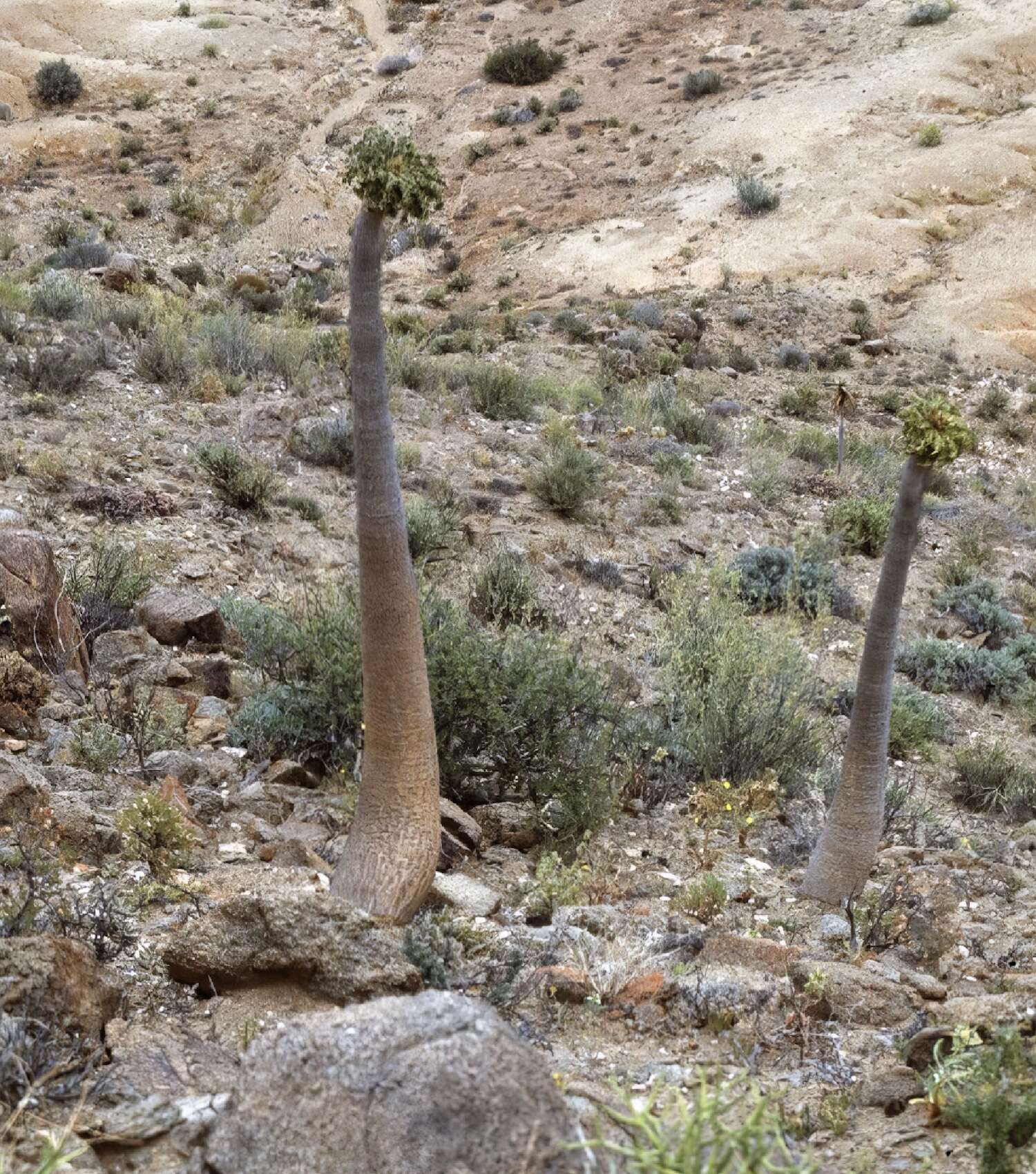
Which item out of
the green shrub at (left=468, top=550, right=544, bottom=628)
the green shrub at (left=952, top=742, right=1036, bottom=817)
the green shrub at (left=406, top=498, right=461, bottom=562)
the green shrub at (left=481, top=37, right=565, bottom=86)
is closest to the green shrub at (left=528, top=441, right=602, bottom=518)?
the green shrub at (left=406, top=498, right=461, bottom=562)

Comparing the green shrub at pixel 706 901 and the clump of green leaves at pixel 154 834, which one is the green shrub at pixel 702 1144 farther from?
the green shrub at pixel 706 901

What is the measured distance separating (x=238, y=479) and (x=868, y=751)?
6477mm

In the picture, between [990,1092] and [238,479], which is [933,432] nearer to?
[990,1092]

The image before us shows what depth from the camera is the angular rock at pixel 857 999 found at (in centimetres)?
365

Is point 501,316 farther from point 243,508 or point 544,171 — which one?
point 243,508

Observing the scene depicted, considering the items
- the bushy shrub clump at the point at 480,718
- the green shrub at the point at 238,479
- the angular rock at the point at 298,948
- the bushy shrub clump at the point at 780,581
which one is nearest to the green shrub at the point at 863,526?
the bushy shrub clump at the point at 780,581

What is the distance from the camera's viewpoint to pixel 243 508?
10000 millimetres

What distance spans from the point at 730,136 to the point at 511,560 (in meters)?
21.9

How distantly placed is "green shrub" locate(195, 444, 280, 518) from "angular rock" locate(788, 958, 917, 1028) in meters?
7.13

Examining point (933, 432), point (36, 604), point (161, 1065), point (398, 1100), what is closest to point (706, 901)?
point (933, 432)

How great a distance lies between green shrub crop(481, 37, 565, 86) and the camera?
34344 millimetres

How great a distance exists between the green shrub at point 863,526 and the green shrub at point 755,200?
44.9ft

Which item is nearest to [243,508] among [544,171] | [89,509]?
[89,509]

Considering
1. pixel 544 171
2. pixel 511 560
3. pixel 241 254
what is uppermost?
pixel 544 171
